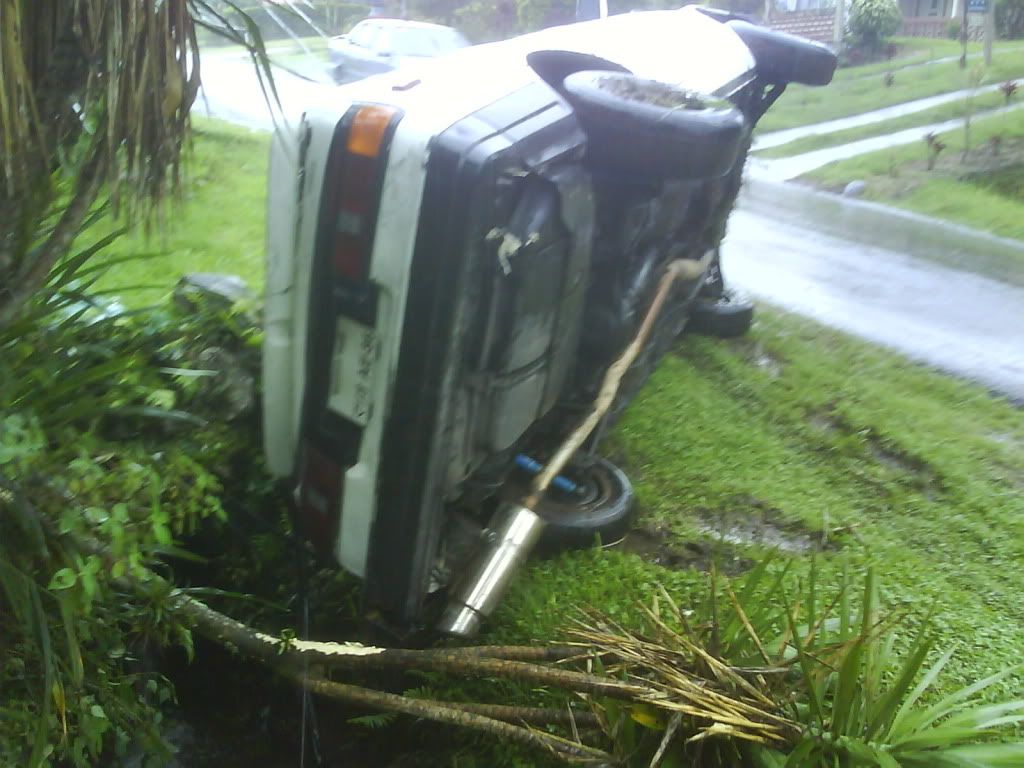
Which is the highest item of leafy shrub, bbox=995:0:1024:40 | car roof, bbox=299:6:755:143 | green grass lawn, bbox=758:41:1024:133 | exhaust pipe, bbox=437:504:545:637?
leafy shrub, bbox=995:0:1024:40

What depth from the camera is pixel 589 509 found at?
3.48 metres

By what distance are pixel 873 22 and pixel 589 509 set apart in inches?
335

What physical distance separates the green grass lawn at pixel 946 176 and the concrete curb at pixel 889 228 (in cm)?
35

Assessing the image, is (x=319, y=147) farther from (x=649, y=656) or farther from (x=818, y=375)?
(x=818, y=375)

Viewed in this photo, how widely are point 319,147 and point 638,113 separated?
92cm

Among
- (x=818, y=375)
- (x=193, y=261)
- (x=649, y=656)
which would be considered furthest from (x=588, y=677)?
(x=818, y=375)

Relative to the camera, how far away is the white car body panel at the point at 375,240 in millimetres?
2344

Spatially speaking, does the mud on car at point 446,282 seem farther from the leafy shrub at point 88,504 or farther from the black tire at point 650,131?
the leafy shrub at point 88,504

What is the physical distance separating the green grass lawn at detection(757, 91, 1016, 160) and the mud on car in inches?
329

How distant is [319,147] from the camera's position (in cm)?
248

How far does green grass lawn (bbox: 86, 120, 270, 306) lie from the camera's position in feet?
12.6

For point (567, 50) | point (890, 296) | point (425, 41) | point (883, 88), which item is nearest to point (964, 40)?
point (883, 88)

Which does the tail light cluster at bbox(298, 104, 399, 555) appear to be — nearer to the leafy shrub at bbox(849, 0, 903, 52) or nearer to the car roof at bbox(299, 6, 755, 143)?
the car roof at bbox(299, 6, 755, 143)

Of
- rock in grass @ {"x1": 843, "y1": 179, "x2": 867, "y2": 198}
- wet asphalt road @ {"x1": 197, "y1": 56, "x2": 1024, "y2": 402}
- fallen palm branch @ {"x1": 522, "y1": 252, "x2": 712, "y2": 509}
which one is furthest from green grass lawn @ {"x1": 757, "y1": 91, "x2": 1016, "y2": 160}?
fallen palm branch @ {"x1": 522, "y1": 252, "x2": 712, "y2": 509}
